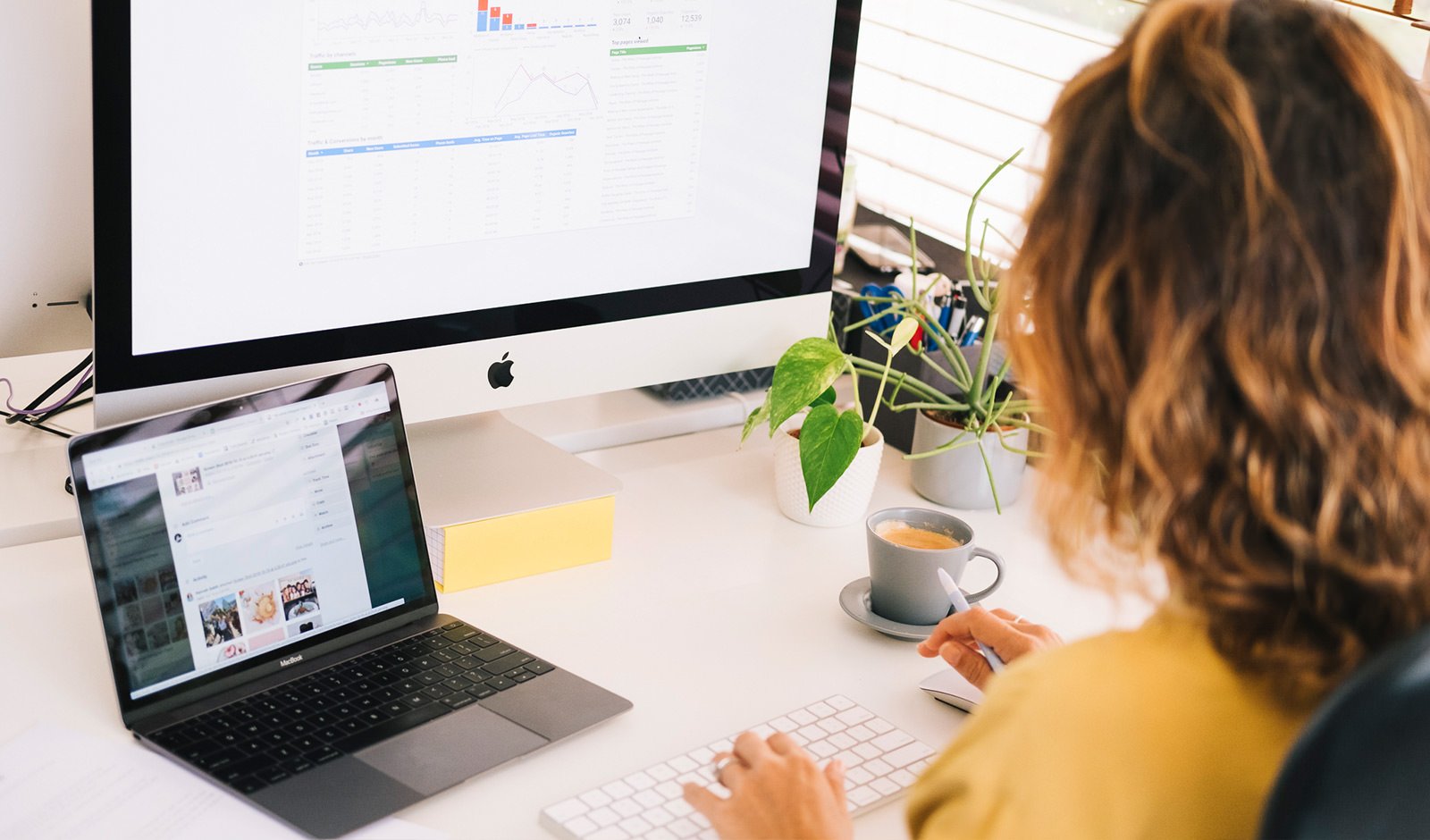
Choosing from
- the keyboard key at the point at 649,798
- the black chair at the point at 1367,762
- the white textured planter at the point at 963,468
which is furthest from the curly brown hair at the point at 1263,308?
the white textured planter at the point at 963,468

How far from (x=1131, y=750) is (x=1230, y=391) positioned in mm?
170

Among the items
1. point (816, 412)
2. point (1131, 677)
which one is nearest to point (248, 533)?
point (816, 412)

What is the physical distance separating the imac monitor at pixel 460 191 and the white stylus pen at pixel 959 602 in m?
0.31

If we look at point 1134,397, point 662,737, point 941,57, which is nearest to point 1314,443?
point 1134,397

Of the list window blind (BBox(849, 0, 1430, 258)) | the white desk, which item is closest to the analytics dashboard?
the white desk

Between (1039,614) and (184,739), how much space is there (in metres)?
0.70

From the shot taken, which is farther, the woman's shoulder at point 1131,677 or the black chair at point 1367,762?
the woman's shoulder at point 1131,677

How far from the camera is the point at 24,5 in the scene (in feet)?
3.75

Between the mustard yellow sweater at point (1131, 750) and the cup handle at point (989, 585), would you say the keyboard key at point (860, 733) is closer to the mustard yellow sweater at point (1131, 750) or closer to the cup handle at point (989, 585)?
the cup handle at point (989, 585)

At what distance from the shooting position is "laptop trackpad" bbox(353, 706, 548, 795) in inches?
35.3

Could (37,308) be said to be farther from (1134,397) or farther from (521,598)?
(1134,397)

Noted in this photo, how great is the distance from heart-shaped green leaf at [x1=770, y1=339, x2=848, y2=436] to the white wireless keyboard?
12.1 inches

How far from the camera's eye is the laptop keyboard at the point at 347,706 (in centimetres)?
89

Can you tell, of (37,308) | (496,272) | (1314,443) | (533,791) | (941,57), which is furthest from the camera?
(941,57)
